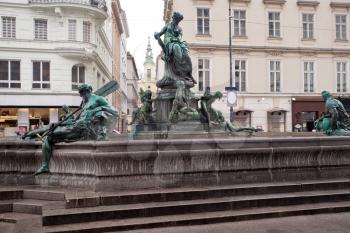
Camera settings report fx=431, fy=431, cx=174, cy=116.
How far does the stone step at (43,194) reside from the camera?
6953mm

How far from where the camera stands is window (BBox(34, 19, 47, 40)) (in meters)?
32.7

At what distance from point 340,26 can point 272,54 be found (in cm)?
780

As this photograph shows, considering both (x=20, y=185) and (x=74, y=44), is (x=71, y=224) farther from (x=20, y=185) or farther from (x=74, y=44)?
(x=74, y=44)

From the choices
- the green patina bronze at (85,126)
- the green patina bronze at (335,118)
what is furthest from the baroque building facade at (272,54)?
the green patina bronze at (85,126)

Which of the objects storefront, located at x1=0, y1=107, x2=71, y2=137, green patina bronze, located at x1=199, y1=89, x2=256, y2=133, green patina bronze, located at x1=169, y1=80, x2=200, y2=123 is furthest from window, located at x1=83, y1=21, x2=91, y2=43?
green patina bronze, located at x1=169, y1=80, x2=200, y2=123

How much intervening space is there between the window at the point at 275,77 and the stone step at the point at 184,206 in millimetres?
31875

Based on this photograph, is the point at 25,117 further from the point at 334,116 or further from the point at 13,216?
the point at 13,216

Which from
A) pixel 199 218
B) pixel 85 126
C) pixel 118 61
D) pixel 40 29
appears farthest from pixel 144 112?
pixel 118 61

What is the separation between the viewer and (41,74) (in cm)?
3234

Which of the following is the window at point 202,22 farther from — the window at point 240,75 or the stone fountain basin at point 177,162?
the stone fountain basin at point 177,162

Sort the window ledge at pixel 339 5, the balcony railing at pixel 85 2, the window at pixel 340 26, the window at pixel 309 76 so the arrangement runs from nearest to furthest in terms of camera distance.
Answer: the balcony railing at pixel 85 2, the window at pixel 309 76, the window ledge at pixel 339 5, the window at pixel 340 26

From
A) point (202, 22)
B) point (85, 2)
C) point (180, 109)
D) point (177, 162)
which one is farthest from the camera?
point (202, 22)

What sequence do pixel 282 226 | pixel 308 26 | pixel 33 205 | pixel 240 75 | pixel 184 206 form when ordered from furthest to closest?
pixel 308 26 → pixel 240 75 → pixel 33 205 → pixel 184 206 → pixel 282 226

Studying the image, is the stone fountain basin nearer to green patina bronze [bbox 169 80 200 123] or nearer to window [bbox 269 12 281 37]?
green patina bronze [bbox 169 80 200 123]
